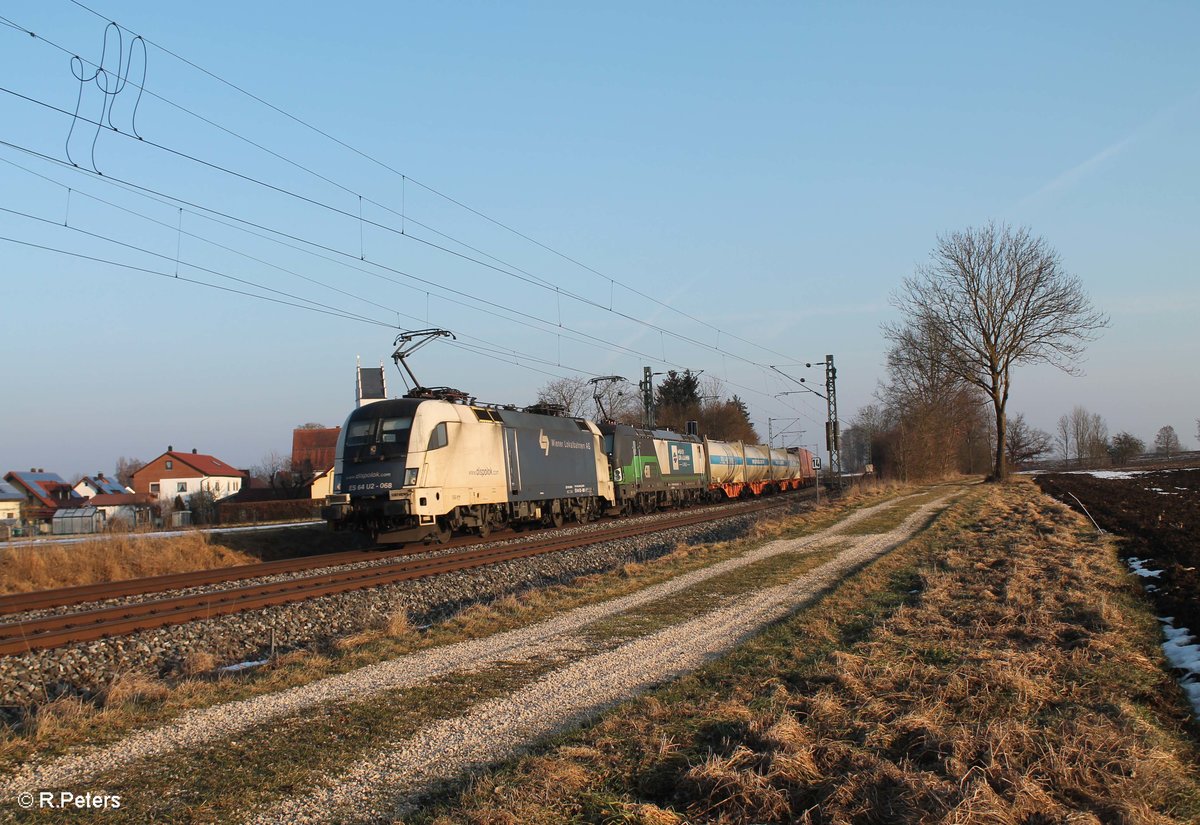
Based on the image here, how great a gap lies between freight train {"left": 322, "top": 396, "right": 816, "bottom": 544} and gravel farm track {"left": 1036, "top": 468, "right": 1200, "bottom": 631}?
556 inches

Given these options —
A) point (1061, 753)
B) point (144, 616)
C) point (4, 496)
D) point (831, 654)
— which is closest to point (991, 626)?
point (831, 654)

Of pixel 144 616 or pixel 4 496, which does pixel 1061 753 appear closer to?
pixel 144 616

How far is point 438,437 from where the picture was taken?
19.9 meters

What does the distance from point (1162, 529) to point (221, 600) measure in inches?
725

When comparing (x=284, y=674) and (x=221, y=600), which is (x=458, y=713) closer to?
(x=284, y=674)

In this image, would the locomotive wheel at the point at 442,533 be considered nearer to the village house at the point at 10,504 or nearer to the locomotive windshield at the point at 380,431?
the locomotive windshield at the point at 380,431

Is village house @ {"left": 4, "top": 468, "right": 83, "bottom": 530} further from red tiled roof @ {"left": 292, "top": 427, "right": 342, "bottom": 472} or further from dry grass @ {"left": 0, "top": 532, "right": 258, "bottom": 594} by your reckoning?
dry grass @ {"left": 0, "top": 532, "right": 258, "bottom": 594}

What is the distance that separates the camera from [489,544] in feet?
71.4

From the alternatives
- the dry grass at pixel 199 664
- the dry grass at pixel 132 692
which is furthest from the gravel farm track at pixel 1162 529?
the dry grass at pixel 199 664

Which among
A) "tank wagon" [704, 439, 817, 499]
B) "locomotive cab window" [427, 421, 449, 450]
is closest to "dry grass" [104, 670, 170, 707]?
"locomotive cab window" [427, 421, 449, 450]

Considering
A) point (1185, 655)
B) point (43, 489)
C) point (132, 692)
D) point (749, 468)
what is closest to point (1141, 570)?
point (1185, 655)

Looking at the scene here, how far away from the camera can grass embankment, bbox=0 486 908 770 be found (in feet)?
20.5

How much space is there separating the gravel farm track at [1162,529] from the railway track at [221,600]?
1192cm

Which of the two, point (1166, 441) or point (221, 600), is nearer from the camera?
point (221, 600)
